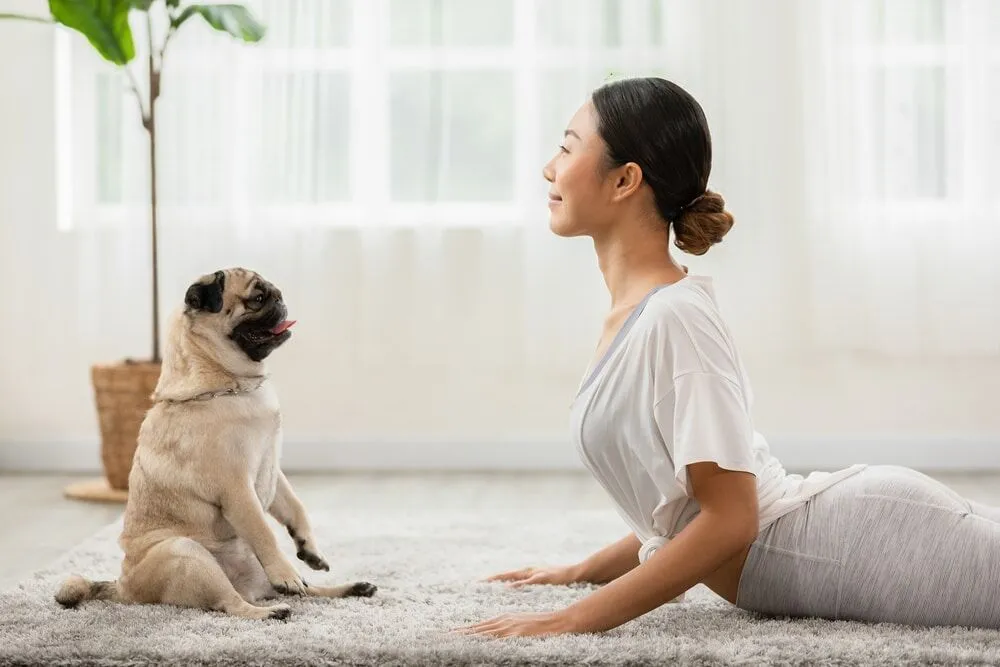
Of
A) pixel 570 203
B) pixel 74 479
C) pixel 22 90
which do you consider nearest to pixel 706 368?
pixel 570 203

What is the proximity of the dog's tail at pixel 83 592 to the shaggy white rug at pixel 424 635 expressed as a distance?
0.02 meters

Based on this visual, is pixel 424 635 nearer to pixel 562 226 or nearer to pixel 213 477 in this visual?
pixel 213 477

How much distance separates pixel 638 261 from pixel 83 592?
117 cm

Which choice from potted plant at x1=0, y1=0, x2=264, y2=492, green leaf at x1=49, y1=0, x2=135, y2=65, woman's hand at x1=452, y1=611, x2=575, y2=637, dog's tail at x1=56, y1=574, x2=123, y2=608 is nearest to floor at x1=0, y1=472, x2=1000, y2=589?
potted plant at x1=0, y1=0, x2=264, y2=492

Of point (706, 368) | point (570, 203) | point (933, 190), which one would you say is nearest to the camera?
point (706, 368)

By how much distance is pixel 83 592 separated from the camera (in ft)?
7.15

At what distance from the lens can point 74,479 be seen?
13.6 ft

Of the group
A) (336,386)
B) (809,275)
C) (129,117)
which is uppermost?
(129,117)

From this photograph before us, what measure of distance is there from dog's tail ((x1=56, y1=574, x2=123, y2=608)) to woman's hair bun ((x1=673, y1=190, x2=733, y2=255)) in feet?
3.96

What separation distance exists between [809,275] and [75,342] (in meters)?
2.65

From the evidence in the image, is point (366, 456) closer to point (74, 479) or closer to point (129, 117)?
point (74, 479)

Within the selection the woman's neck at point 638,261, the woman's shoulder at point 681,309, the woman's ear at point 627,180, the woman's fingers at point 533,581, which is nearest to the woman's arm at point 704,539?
the woman's shoulder at point 681,309

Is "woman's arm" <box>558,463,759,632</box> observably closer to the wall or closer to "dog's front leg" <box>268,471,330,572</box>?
"dog's front leg" <box>268,471,330,572</box>

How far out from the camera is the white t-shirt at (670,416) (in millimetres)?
1712
